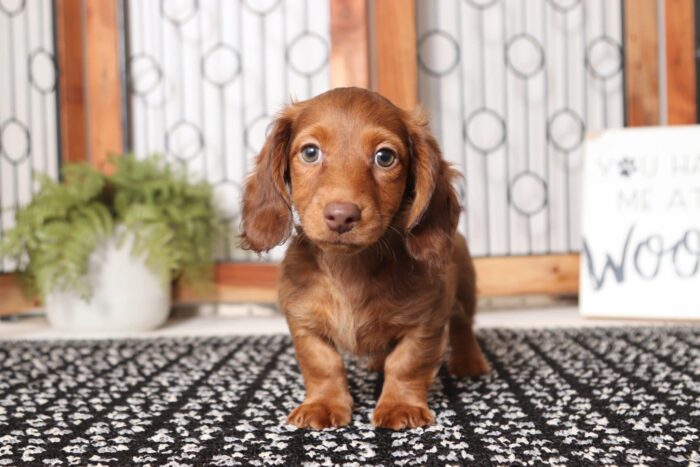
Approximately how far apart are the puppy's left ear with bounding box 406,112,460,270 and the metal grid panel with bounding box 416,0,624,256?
5.17 ft

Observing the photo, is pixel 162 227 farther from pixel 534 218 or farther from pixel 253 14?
pixel 534 218

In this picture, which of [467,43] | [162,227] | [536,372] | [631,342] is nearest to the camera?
[536,372]

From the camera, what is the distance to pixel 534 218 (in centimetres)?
293

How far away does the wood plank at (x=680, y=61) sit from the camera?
2.80 metres

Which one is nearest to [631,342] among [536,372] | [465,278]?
[536,372]

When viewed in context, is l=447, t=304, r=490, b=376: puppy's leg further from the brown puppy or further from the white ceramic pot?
the white ceramic pot

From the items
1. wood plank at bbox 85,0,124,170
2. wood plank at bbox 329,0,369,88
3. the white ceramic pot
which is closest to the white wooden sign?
wood plank at bbox 329,0,369,88

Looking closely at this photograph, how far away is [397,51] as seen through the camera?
8.95 ft

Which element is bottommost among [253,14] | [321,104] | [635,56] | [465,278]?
[465,278]

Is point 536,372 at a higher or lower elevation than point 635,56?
lower

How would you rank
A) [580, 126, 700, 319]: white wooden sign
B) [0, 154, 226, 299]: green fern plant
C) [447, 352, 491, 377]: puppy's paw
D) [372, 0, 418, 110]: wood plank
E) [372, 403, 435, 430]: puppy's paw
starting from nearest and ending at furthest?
[372, 403, 435, 430]: puppy's paw → [447, 352, 491, 377]: puppy's paw → [0, 154, 226, 299]: green fern plant → [580, 126, 700, 319]: white wooden sign → [372, 0, 418, 110]: wood plank

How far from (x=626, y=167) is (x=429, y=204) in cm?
163

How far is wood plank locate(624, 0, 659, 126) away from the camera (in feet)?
9.40

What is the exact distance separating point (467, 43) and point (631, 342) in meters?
1.44
